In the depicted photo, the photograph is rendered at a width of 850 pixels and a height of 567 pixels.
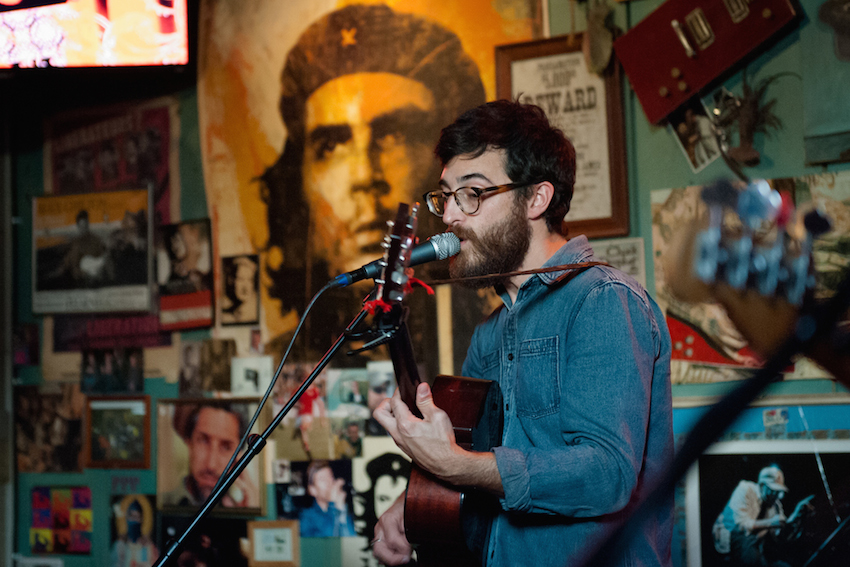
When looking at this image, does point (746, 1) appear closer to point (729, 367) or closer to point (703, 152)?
point (703, 152)

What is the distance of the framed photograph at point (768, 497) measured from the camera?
2182 millimetres

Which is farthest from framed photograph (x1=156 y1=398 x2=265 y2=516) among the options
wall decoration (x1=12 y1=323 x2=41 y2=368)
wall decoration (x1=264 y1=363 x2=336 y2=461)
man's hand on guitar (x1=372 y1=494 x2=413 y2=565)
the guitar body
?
the guitar body

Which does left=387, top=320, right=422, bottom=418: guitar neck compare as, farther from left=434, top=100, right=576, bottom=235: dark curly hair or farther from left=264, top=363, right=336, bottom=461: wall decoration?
left=264, top=363, right=336, bottom=461: wall decoration

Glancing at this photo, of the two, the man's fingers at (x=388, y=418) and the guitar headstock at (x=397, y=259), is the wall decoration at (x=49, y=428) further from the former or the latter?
the guitar headstock at (x=397, y=259)

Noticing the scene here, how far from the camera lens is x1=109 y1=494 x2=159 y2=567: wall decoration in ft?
10.3

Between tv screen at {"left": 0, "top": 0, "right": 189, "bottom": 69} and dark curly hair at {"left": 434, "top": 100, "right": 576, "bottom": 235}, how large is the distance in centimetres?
166

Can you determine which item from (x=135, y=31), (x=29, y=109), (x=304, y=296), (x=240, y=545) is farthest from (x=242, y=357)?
(x=29, y=109)

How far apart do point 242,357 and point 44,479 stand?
1277mm

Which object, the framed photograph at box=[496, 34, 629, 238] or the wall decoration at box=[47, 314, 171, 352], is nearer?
the framed photograph at box=[496, 34, 629, 238]

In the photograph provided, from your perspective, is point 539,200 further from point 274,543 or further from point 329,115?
point 274,543

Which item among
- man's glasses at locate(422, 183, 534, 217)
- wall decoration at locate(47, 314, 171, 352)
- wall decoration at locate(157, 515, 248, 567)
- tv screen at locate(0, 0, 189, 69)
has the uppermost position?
tv screen at locate(0, 0, 189, 69)

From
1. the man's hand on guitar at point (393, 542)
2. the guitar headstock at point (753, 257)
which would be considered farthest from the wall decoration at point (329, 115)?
the guitar headstock at point (753, 257)

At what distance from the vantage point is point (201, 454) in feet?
10.1

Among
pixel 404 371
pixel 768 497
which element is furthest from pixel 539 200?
pixel 768 497
